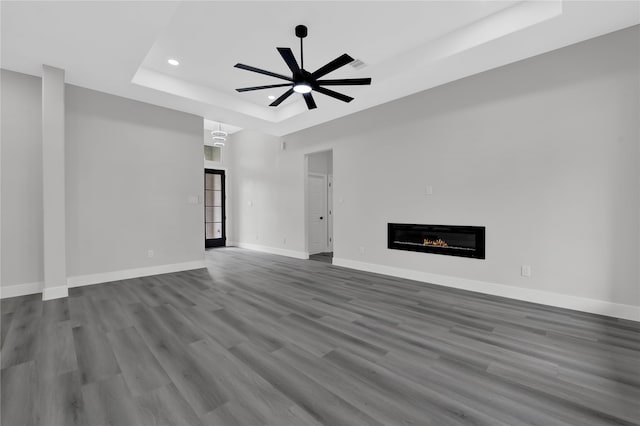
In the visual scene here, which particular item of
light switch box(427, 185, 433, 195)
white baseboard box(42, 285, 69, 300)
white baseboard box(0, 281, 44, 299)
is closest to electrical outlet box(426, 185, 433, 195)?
light switch box(427, 185, 433, 195)

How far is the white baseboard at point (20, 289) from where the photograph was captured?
11.6 ft

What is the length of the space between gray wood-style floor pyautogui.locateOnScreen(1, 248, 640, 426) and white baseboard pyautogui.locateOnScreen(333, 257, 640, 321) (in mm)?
189

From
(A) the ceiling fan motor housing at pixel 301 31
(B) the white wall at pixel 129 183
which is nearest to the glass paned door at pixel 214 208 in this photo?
(B) the white wall at pixel 129 183

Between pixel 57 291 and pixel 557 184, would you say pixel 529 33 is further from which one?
pixel 57 291

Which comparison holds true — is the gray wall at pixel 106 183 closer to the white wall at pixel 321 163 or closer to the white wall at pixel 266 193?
the white wall at pixel 266 193

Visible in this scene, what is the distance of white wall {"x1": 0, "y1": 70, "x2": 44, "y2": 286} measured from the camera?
361cm

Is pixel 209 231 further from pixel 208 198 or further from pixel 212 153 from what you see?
pixel 212 153

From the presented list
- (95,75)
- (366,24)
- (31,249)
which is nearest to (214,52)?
(95,75)

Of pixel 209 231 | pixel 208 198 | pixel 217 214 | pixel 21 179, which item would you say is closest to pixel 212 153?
pixel 208 198

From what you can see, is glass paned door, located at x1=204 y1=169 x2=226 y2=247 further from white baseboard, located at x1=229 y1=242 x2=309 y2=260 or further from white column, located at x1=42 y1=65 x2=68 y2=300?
white column, located at x1=42 y1=65 x2=68 y2=300

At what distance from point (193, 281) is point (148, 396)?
2878 millimetres

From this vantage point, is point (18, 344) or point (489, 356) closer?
point (489, 356)

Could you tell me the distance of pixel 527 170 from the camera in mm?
3443

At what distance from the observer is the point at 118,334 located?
2.48 meters
